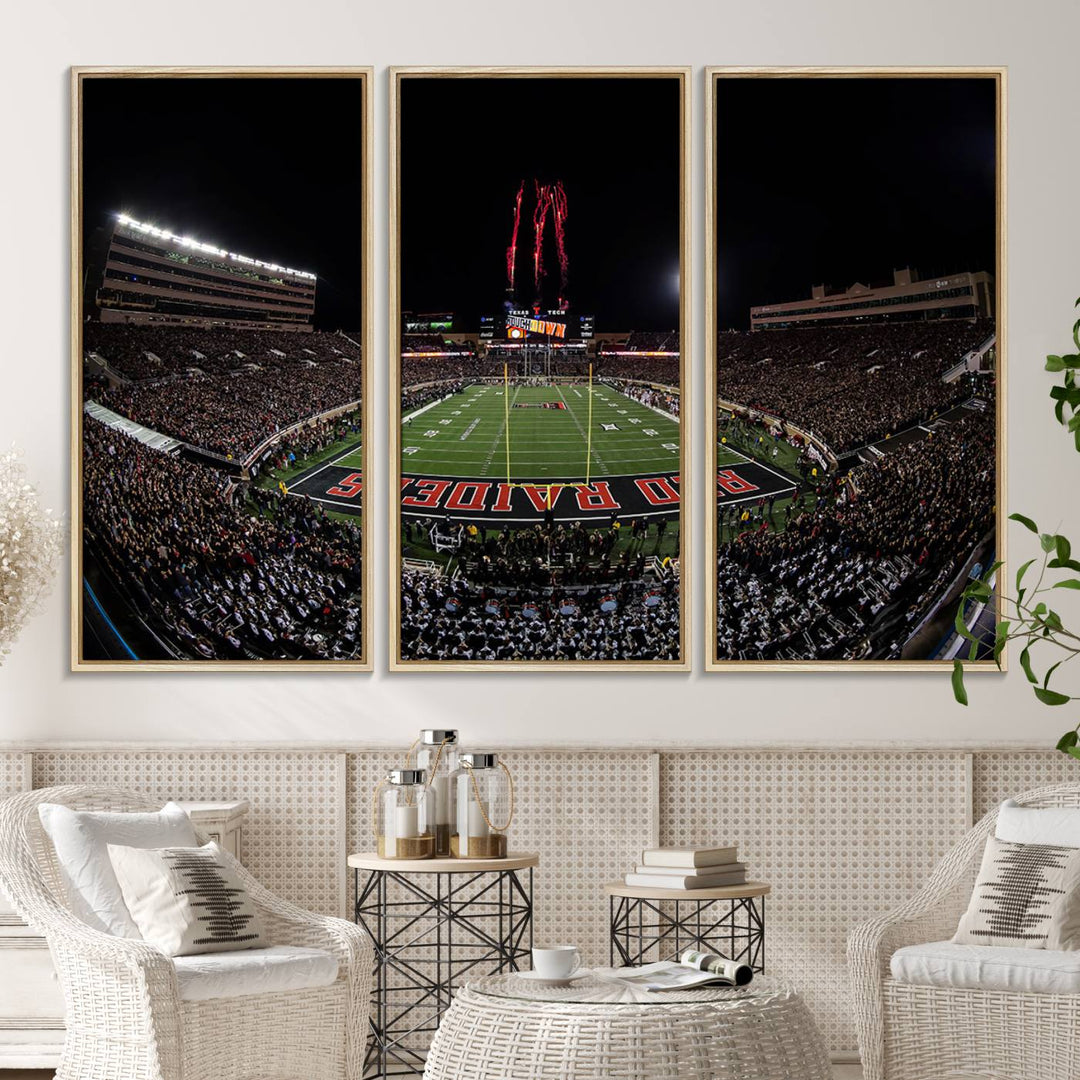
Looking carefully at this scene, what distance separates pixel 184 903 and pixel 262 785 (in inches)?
37.5

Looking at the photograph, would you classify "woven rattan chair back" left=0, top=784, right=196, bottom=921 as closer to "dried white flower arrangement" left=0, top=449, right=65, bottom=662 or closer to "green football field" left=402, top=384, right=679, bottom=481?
"dried white flower arrangement" left=0, top=449, right=65, bottom=662

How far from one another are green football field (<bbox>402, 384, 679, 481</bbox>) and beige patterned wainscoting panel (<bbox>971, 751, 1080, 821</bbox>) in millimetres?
1430

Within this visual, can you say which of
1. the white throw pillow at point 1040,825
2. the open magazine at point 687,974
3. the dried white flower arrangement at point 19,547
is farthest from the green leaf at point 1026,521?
the dried white flower arrangement at point 19,547

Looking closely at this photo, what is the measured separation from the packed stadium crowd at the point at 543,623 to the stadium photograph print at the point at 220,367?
241 millimetres

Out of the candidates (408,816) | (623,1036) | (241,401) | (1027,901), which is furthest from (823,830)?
(241,401)

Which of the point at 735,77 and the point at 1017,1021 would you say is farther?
the point at 735,77

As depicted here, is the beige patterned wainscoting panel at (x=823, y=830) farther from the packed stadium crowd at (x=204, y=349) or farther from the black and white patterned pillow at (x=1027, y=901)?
the packed stadium crowd at (x=204, y=349)

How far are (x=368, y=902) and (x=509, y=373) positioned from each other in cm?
183

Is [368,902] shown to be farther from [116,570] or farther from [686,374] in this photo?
[686,374]

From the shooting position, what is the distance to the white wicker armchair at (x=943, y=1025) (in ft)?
11.5

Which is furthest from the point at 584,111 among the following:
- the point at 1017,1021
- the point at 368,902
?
the point at 1017,1021

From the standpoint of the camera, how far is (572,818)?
178 inches

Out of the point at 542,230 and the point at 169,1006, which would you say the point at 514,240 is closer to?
the point at 542,230

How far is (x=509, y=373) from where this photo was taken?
15.3ft
